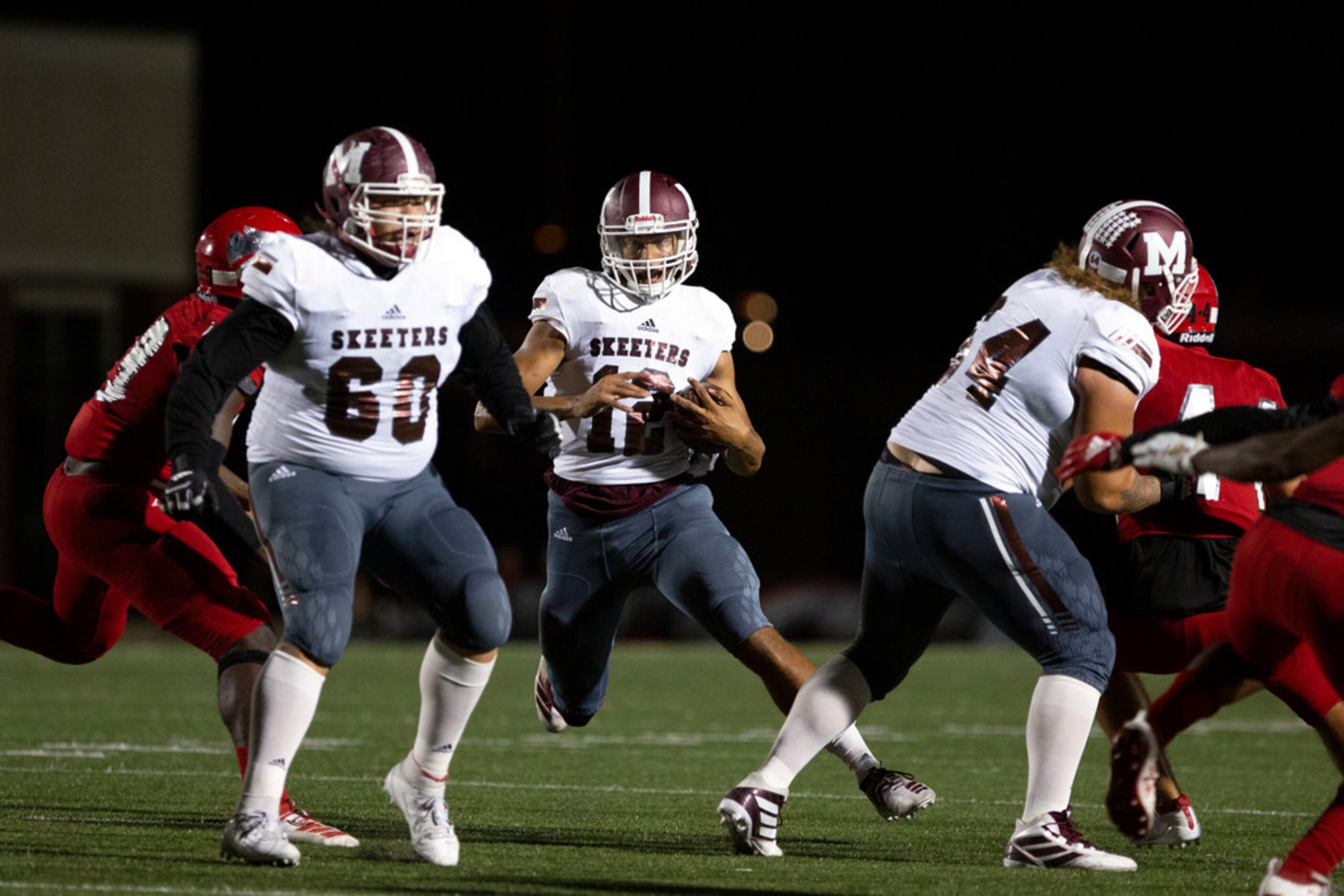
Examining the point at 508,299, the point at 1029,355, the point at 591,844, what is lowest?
the point at 508,299

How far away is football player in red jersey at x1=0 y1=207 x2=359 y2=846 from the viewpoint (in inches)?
195

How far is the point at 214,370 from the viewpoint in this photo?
165 inches

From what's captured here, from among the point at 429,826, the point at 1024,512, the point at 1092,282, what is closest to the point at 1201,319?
the point at 1092,282

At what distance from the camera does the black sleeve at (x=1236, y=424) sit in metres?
3.80

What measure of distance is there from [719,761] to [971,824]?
1926 millimetres

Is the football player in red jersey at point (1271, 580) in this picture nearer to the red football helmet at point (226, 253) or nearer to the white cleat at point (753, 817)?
the white cleat at point (753, 817)

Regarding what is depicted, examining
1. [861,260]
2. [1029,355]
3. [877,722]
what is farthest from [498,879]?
[861,260]

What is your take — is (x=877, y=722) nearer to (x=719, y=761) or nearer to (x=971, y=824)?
(x=719, y=761)

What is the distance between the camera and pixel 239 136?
2252 centimetres

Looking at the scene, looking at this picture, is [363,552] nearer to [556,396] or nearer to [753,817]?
[556,396]

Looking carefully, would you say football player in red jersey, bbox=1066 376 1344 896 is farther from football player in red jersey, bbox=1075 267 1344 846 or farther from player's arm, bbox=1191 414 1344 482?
football player in red jersey, bbox=1075 267 1344 846

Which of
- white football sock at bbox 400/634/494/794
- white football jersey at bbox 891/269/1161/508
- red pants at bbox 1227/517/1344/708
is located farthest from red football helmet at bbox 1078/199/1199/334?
white football sock at bbox 400/634/494/794

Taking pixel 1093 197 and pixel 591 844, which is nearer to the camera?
pixel 591 844

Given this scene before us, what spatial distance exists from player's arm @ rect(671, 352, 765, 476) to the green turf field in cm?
105
